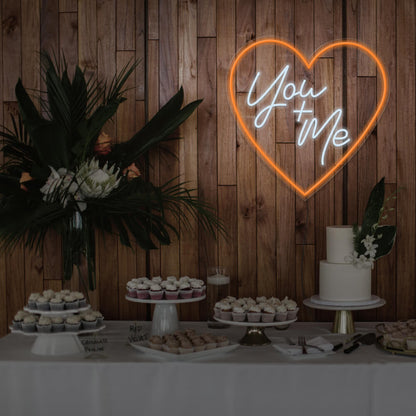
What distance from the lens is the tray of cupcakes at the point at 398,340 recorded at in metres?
2.04

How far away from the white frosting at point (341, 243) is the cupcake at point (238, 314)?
0.53 meters

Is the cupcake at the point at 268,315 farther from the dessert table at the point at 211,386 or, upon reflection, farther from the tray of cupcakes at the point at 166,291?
the tray of cupcakes at the point at 166,291

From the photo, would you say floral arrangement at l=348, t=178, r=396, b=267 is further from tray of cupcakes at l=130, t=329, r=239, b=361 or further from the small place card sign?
the small place card sign

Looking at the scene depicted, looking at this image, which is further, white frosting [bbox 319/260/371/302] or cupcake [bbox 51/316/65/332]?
white frosting [bbox 319/260/371/302]

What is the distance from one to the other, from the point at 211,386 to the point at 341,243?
0.90m

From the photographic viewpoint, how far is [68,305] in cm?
215

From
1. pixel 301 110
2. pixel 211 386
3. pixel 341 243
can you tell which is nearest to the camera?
pixel 211 386

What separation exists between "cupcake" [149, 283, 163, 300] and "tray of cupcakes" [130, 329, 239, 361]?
208mm

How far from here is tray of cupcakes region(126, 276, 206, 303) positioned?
2.33 m

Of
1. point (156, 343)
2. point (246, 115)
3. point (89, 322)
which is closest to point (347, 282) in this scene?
point (156, 343)

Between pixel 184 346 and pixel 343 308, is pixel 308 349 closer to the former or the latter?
pixel 343 308

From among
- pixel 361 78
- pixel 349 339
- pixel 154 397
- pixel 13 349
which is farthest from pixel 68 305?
pixel 361 78

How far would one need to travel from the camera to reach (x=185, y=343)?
6.80 feet

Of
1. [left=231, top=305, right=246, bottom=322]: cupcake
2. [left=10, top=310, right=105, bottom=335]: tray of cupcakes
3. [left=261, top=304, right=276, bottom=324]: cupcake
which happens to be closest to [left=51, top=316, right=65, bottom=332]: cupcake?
[left=10, top=310, right=105, bottom=335]: tray of cupcakes
